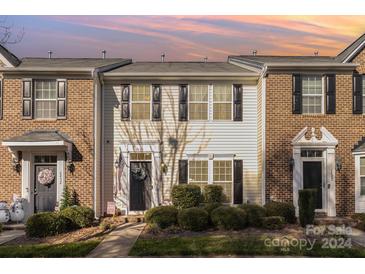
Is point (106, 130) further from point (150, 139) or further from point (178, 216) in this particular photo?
point (178, 216)

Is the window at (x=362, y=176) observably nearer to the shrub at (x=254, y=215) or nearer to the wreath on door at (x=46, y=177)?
the shrub at (x=254, y=215)

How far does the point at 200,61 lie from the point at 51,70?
720 cm

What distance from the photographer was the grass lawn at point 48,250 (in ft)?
40.2

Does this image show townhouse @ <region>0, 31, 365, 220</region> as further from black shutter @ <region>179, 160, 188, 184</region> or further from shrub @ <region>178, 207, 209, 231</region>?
shrub @ <region>178, 207, 209, 231</region>

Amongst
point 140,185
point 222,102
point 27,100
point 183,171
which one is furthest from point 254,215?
point 27,100

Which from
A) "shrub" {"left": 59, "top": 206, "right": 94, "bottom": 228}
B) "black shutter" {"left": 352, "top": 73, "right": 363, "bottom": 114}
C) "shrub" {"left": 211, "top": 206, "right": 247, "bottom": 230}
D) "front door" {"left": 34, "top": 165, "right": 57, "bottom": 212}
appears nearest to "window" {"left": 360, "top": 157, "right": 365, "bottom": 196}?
"black shutter" {"left": 352, "top": 73, "right": 363, "bottom": 114}

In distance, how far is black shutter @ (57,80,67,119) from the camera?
57.8ft

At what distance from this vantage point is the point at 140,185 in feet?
60.8

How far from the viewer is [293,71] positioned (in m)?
17.6

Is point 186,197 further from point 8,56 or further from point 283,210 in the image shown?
point 8,56

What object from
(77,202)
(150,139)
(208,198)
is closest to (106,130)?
(150,139)

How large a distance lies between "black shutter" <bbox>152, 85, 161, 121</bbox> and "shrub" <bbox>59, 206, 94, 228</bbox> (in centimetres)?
458

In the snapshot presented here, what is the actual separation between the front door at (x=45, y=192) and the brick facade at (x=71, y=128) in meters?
0.59

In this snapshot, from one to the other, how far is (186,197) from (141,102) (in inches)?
162
